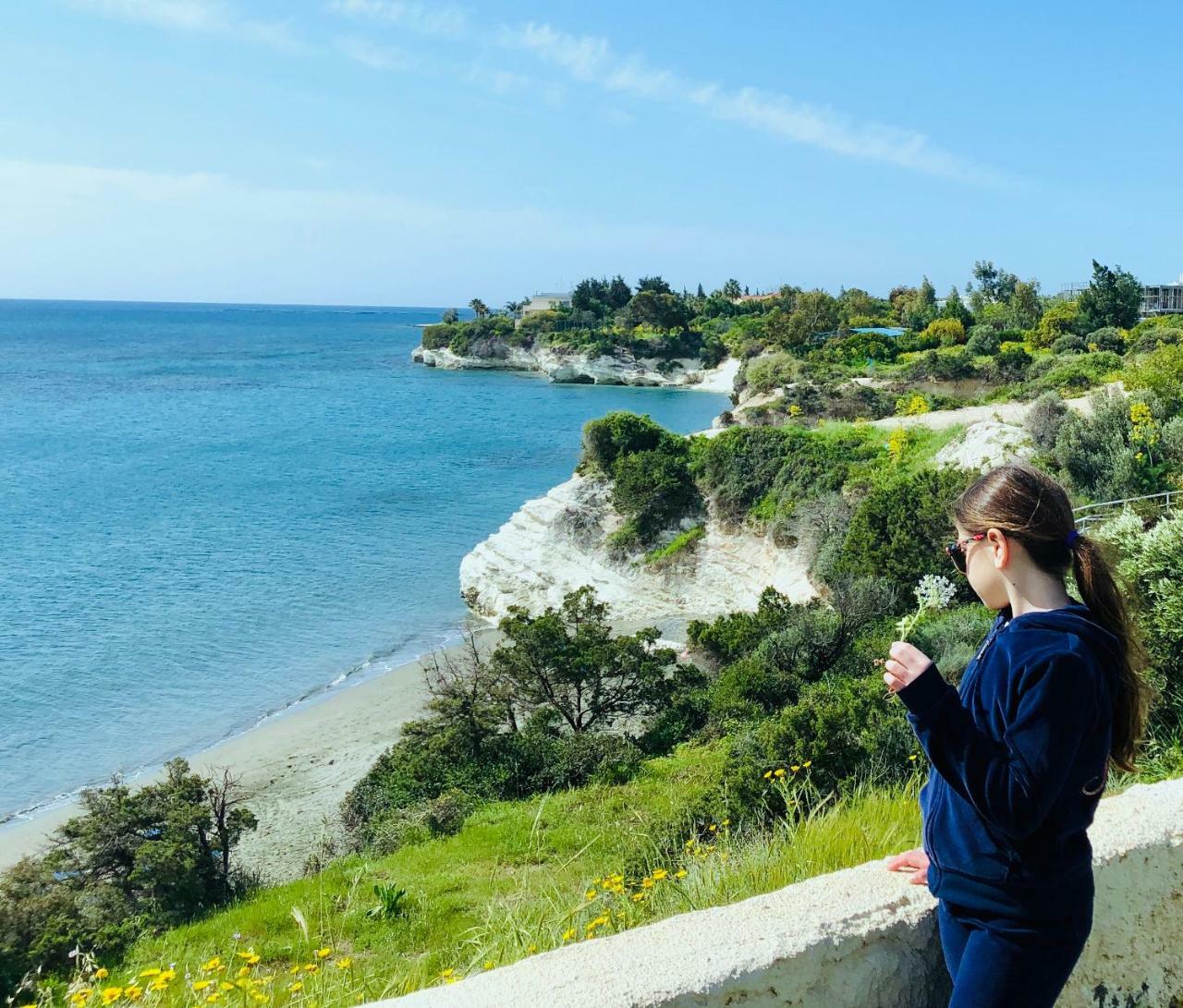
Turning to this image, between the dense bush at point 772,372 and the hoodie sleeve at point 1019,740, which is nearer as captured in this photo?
the hoodie sleeve at point 1019,740

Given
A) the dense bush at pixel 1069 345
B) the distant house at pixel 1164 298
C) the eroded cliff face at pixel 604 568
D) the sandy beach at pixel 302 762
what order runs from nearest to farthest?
the sandy beach at pixel 302 762 < the eroded cliff face at pixel 604 568 < the dense bush at pixel 1069 345 < the distant house at pixel 1164 298

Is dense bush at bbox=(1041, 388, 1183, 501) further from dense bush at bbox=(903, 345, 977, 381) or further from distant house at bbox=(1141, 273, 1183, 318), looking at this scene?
distant house at bbox=(1141, 273, 1183, 318)

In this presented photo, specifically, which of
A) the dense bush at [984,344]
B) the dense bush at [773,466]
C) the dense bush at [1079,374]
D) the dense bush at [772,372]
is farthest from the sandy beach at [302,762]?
the dense bush at [984,344]

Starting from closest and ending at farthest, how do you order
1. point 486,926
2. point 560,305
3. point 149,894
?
point 486,926 < point 149,894 < point 560,305

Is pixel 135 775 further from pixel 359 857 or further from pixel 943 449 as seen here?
pixel 943 449

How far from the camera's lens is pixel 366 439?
49.4 m

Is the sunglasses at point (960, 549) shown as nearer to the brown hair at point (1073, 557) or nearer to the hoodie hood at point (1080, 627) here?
the brown hair at point (1073, 557)

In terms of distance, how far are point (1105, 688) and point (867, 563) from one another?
52.2ft

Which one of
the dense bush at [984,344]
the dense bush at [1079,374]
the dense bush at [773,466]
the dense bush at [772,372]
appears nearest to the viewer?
the dense bush at [773,466]

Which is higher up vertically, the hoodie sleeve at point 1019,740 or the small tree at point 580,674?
the hoodie sleeve at point 1019,740

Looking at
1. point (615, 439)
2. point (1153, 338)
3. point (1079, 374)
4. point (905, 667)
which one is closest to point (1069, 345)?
point (1153, 338)

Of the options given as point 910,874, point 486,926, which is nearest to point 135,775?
point 486,926

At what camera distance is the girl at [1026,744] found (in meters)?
1.89

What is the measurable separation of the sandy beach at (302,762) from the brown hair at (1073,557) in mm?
10295
